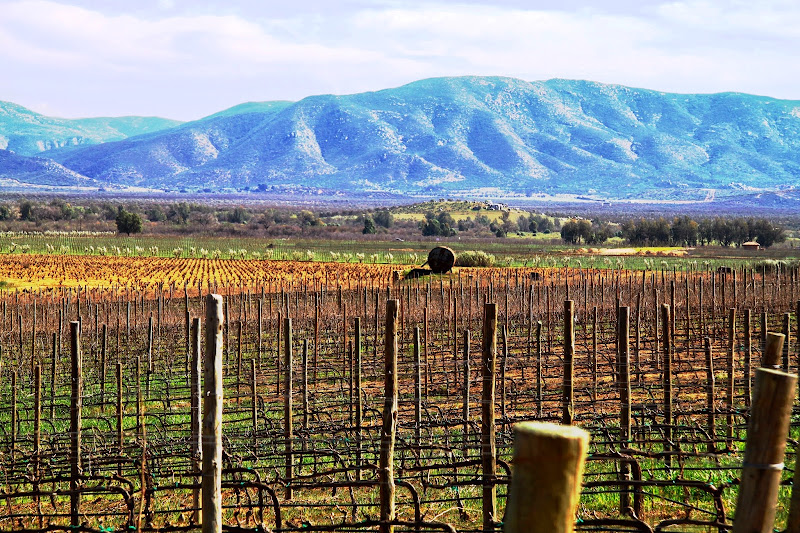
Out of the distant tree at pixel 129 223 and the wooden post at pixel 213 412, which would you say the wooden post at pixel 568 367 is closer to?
the wooden post at pixel 213 412

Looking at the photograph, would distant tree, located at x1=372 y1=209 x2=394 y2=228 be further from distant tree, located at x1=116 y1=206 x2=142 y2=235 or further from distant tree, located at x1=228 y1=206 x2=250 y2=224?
distant tree, located at x1=116 y1=206 x2=142 y2=235

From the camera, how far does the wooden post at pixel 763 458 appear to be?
2.67 metres

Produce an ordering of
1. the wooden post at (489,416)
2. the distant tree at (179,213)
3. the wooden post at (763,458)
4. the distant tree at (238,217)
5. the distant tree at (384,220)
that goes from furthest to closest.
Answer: the distant tree at (238,217)
the distant tree at (179,213)
the distant tree at (384,220)
the wooden post at (489,416)
the wooden post at (763,458)

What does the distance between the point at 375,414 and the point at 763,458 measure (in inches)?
414

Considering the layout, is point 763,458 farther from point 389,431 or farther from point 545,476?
point 389,431

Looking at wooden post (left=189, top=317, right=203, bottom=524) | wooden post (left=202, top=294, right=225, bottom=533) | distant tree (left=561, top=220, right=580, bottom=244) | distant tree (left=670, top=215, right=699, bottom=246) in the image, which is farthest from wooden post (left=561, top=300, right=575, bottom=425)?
distant tree (left=561, top=220, right=580, bottom=244)

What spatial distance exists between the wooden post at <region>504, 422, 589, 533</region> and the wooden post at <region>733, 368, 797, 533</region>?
2.54ft

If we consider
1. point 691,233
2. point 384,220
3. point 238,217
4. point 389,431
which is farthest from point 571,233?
point 389,431

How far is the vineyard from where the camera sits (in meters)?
7.65

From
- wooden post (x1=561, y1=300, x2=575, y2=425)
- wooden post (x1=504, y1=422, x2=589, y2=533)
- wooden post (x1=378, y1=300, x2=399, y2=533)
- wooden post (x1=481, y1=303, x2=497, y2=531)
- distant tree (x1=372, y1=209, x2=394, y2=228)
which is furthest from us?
distant tree (x1=372, y1=209, x2=394, y2=228)

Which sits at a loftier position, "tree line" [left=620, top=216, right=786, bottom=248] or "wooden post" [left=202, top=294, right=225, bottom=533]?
"wooden post" [left=202, top=294, right=225, bottom=533]

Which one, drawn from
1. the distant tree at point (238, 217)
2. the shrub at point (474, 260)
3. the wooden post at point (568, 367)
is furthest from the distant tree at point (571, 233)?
the wooden post at point (568, 367)

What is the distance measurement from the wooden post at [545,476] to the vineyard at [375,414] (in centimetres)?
309

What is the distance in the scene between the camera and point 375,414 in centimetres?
1303
